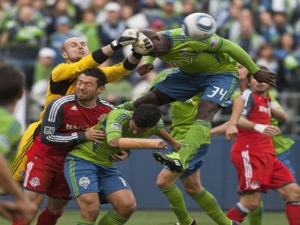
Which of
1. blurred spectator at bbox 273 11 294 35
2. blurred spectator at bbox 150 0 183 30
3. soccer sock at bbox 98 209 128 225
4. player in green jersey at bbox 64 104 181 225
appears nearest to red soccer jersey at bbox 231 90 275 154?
player in green jersey at bbox 64 104 181 225

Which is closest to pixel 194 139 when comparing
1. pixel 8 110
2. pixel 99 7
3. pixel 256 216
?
pixel 256 216

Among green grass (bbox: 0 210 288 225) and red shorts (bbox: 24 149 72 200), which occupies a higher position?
red shorts (bbox: 24 149 72 200)

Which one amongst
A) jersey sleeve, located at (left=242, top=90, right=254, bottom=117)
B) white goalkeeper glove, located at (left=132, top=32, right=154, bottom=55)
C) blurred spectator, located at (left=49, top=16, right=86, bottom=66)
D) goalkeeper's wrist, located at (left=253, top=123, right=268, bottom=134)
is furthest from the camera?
blurred spectator, located at (left=49, top=16, right=86, bottom=66)

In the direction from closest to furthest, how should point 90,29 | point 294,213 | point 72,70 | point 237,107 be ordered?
point 72,70 < point 237,107 < point 294,213 < point 90,29

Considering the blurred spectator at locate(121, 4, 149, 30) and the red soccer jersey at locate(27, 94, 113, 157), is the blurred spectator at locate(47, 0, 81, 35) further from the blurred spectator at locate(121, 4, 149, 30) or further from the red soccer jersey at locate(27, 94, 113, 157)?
the red soccer jersey at locate(27, 94, 113, 157)

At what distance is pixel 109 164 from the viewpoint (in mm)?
8844

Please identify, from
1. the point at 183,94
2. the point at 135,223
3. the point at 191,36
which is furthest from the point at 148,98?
the point at 135,223

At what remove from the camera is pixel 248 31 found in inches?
617

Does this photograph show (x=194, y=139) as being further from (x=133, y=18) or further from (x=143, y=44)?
(x=133, y=18)

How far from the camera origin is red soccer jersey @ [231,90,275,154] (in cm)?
1050

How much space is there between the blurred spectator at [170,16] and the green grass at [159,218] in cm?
392

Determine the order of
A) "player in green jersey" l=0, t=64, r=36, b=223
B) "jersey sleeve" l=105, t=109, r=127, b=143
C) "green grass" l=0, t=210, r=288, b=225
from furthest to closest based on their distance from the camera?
"green grass" l=0, t=210, r=288, b=225
"jersey sleeve" l=105, t=109, r=127, b=143
"player in green jersey" l=0, t=64, r=36, b=223

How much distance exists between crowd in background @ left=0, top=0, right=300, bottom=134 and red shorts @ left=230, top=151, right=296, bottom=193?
10.3 ft

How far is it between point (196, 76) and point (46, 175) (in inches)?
73.2
